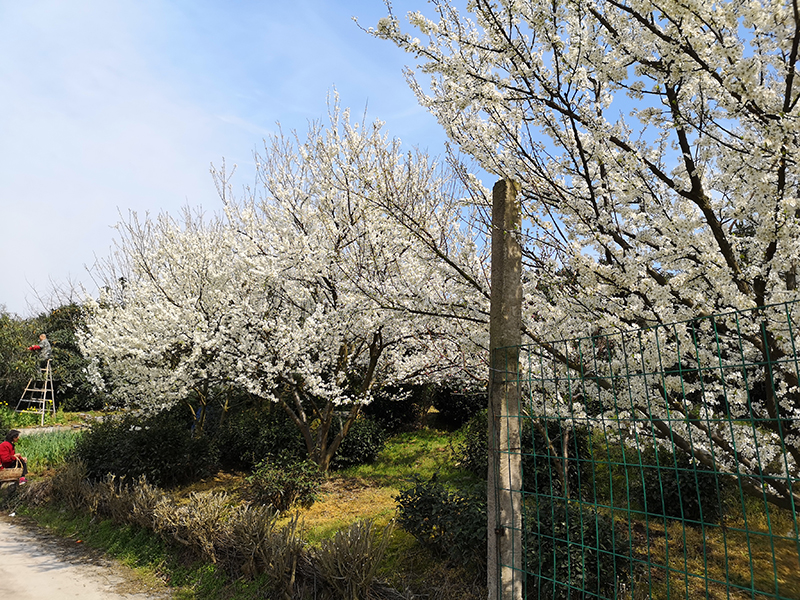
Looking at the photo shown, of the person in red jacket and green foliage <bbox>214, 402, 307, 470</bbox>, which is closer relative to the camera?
the person in red jacket

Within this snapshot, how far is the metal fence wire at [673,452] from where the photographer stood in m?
2.27

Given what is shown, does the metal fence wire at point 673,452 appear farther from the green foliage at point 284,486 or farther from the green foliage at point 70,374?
the green foliage at point 70,374

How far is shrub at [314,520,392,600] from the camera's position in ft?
12.3

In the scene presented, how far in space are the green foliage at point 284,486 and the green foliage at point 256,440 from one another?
1.33 metres

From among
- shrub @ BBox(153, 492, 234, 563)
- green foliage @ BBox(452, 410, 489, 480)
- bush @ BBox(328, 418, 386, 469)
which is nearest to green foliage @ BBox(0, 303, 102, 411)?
bush @ BBox(328, 418, 386, 469)

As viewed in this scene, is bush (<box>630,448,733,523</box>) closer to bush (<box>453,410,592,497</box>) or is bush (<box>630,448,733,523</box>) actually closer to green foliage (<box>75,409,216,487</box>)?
bush (<box>453,410,592,497</box>)

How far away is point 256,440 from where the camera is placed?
8.70m

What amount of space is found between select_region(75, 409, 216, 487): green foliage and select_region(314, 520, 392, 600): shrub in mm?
4699

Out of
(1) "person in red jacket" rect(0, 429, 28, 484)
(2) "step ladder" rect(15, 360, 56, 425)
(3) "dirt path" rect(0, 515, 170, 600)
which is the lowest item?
(3) "dirt path" rect(0, 515, 170, 600)

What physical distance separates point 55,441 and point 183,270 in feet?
16.9

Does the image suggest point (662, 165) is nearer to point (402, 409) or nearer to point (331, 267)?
point (331, 267)

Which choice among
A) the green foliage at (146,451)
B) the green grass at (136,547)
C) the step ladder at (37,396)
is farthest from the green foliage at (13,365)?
the green grass at (136,547)

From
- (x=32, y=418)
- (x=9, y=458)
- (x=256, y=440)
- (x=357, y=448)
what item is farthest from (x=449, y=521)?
(x=32, y=418)

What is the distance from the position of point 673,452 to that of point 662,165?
1760mm
